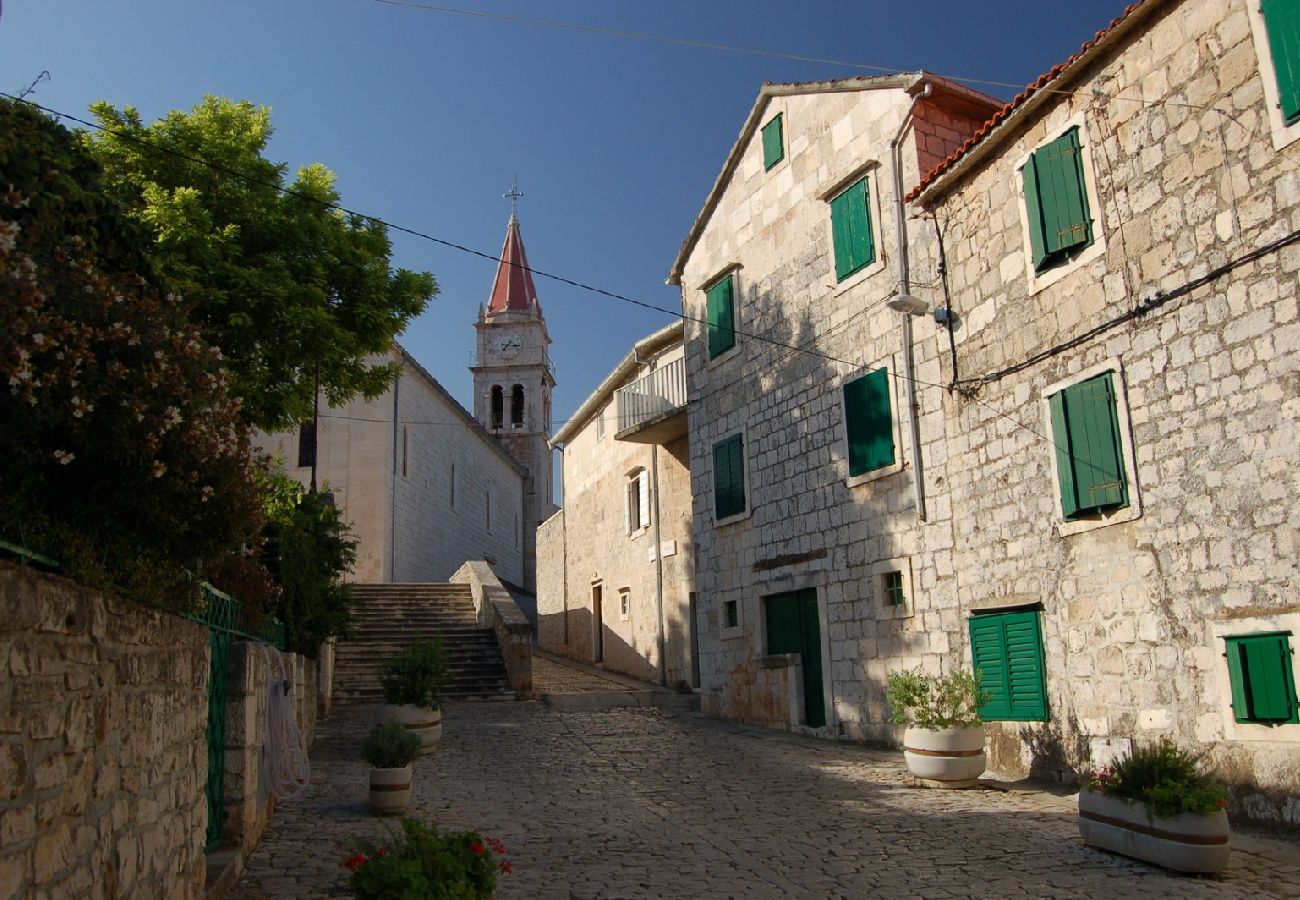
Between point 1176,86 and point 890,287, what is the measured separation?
4.40 m

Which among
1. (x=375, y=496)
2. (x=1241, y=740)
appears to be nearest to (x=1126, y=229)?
(x=1241, y=740)

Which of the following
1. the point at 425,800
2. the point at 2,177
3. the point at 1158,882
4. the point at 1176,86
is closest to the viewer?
the point at 2,177

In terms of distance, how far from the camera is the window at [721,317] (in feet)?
53.4

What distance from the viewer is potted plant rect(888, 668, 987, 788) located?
9688mm

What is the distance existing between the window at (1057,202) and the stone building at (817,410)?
6.25 feet

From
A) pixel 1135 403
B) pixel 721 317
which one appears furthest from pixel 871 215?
pixel 1135 403

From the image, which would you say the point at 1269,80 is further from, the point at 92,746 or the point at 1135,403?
the point at 92,746

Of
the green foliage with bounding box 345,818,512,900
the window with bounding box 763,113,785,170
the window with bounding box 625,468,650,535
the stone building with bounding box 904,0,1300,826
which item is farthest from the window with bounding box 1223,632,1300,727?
the window with bounding box 625,468,650,535

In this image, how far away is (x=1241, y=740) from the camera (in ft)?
25.6

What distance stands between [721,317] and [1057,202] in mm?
7284

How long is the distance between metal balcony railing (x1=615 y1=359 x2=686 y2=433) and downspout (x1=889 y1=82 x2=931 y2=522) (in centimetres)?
637

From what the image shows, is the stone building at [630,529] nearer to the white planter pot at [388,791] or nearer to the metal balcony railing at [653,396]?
the metal balcony railing at [653,396]

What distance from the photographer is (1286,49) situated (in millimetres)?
7590

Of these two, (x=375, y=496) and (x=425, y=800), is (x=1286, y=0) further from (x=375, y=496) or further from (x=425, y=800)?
(x=375, y=496)
